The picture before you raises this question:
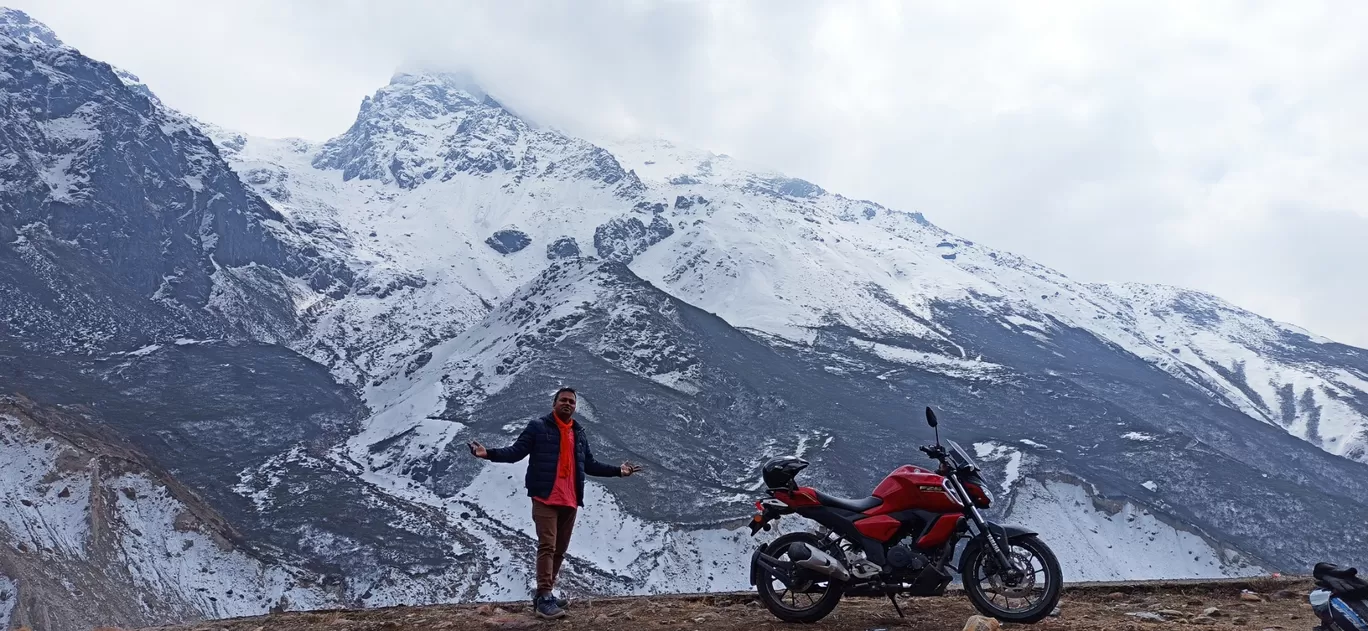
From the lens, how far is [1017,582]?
8.00m

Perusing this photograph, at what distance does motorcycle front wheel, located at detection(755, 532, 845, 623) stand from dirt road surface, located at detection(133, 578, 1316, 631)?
0.17m

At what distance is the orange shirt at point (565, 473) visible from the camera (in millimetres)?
9117

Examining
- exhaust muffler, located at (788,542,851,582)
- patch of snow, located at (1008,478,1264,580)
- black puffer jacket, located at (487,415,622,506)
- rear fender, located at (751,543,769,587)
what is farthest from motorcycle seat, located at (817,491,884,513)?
patch of snow, located at (1008,478,1264,580)

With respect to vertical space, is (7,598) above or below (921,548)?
below

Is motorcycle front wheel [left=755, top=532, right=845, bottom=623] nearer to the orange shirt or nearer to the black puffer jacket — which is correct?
the black puffer jacket

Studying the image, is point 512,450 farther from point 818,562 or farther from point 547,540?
point 818,562

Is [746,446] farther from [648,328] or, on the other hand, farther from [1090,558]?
[1090,558]

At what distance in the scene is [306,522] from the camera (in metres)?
105

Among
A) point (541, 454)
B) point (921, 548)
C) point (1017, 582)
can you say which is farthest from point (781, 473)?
point (541, 454)

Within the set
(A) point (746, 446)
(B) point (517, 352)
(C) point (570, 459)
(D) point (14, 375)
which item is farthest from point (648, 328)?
(C) point (570, 459)

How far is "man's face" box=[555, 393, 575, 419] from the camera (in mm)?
9188

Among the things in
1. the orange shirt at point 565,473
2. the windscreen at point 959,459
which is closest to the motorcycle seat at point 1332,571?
the windscreen at point 959,459

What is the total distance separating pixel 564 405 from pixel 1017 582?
5.06m

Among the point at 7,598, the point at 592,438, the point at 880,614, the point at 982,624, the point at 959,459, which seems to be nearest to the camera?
the point at 982,624
